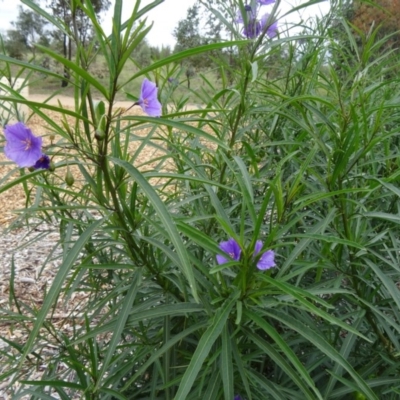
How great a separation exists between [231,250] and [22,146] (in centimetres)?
40

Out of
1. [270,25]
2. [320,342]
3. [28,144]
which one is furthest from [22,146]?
[270,25]

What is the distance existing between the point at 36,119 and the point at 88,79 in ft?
29.4

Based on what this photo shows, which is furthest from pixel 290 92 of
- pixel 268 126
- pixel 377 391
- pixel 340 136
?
pixel 377 391

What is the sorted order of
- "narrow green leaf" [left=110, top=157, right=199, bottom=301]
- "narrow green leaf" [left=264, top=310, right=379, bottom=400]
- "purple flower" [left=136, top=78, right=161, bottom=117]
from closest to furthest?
"narrow green leaf" [left=110, top=157, right=199, bottom=301] < "narrow green leaf" [left=264, top=310, right=379, bottom=400] < "purple flower" [left=136, top=78, right=161, bottom=117]

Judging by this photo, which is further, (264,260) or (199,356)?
(264,260)

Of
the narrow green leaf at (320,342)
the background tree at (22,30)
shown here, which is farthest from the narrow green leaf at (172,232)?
the background tree at (22,30)

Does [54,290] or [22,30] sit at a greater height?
[22,30]

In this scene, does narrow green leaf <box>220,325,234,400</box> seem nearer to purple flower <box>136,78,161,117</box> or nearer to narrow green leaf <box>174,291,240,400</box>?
narrow green leaf <box>174,291,240,400</box>

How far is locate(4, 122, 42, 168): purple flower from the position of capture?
77cm

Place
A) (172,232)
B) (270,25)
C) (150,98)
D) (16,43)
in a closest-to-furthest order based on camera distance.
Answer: (172,232) < (150,98) < (270,25) < (16,43)

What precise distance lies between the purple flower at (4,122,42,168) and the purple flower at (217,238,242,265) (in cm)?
35

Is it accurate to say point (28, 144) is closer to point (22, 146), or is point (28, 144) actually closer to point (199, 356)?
point (22, 146)

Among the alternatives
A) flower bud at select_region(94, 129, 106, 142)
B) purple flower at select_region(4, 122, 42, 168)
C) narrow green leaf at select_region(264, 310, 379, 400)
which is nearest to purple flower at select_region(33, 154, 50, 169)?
purple flower at select_region(4, 122, 42, 168)

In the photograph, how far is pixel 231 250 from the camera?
85 centimetres
